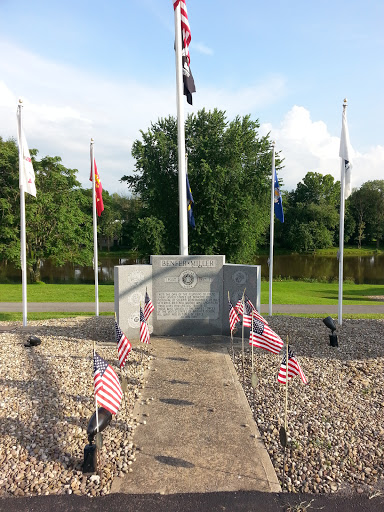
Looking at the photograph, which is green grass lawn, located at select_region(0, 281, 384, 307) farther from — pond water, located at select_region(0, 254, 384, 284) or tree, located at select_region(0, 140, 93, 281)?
pond water, located at select_region(0, 254, 384, 284)

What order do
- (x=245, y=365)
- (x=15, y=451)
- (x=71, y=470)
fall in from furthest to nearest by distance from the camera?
(x=245, y=365)
(x=15, y=451)
(x=71, y=470)

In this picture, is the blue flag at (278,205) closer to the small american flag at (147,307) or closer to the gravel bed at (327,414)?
the gravel bed at (327,414)

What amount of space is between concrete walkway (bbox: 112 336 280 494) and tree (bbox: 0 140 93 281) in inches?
847

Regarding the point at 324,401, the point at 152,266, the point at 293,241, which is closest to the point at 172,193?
the point at 152,266

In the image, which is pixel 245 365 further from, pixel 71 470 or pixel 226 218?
pixel 226 218

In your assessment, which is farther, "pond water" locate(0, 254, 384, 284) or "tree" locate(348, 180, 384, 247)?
"tree" locate(348, 180, 384, 247)

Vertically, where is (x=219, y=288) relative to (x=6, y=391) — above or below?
above

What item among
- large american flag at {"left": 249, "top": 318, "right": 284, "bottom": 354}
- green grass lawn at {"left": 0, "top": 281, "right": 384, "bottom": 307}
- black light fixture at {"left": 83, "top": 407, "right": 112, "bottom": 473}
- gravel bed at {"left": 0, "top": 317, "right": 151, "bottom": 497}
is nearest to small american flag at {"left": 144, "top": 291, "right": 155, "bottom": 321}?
gravel bed at {"left": 0, "top": 317, "right": 151, "bottom": 497}

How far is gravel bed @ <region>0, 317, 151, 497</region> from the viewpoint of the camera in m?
4.29

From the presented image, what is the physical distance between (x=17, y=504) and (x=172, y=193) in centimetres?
2193

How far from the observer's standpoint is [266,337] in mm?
6863

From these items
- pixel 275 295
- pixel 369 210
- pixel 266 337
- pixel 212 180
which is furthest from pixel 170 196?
pixel 369 210

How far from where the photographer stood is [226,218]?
23844 mm

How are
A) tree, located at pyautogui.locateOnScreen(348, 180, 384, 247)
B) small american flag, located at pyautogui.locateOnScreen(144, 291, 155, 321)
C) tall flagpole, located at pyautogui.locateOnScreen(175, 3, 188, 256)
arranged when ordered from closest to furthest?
small american flag, located at pyautogui.locateOnScreen(144, 291, 155, 321) < tall flagpole, located at pyautogui.locateOnScreen(175, 3, 188, 256) < tree, located at pyautogui.locateOnScreen(348, 180, 384, 247)
